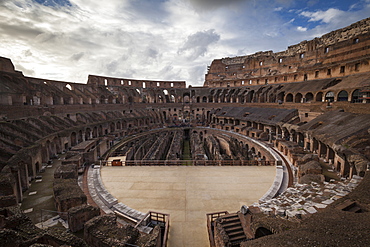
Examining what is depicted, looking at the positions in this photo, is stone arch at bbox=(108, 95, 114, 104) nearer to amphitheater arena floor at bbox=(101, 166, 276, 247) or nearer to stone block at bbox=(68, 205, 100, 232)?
amphitheater arena floor at bbox=(101, 166, 276, 247)

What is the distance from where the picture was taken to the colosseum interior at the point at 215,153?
246 inches

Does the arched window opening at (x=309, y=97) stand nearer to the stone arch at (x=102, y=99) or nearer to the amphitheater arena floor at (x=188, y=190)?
the amphitheater arena floor at (x=188, y=190)

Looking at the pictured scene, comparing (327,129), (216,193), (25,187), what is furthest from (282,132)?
(25,187)

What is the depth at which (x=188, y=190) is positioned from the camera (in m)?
11.0

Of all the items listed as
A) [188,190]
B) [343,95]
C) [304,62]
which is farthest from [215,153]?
[304,62]

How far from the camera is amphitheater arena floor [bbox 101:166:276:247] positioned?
8.11 meters

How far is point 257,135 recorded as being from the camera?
24.3 meters

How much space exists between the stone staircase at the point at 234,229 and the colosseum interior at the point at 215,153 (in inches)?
1.8

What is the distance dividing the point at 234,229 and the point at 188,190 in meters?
4.21

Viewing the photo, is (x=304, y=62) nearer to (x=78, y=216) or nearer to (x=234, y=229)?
(x=234, y=229)

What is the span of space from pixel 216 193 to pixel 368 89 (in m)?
17.6

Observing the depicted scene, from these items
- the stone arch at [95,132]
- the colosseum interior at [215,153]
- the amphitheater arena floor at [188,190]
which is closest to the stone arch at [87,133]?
the colosseum interior at [215,153]

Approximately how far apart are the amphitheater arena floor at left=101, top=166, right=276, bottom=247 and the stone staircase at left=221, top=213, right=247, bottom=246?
968 millimetres

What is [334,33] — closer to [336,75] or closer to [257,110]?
[336,75]
